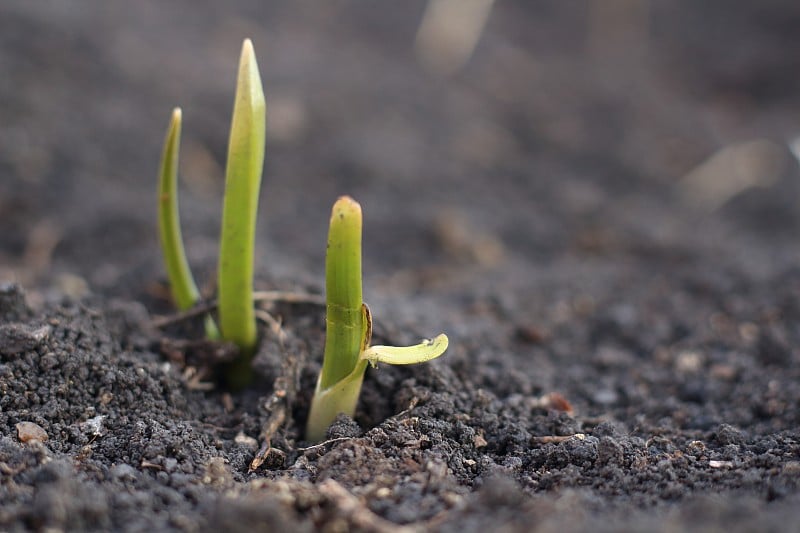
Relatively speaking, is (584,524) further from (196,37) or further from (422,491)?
(196,37)

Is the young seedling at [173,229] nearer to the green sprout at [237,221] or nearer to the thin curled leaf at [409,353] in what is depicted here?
the green sprout at [237,221]

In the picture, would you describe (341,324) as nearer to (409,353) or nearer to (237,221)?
(409,353)

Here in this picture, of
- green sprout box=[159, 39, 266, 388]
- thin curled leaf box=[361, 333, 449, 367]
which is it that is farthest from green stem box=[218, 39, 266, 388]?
thin curled leaf box=[361, 333, 449, 367]

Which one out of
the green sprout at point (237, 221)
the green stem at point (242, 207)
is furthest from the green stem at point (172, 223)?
the green stem at point (242, 207)

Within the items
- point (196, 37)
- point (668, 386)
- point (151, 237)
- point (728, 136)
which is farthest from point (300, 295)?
point (728, 136)

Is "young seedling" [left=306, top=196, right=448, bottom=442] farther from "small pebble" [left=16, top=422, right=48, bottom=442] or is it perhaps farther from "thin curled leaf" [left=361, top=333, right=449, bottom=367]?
"small pebble" [left=16, top=422, right=48, bottom=442]

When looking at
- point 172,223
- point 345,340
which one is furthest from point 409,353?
point 172,223
